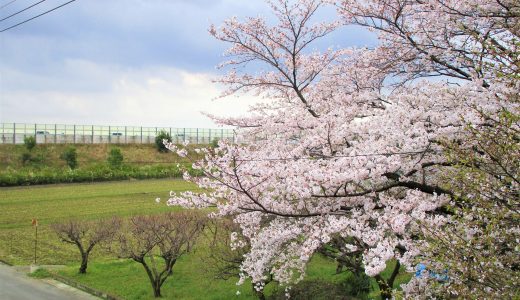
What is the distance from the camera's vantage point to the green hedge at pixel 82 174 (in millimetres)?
37625

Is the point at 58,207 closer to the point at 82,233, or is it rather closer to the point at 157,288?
the point at 82,233

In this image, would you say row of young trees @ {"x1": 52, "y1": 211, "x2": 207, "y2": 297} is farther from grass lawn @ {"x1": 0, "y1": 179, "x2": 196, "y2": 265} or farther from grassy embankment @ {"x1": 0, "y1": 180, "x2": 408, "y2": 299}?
grass lawn @ {"x1": 0, "y1": 179, "x2": 196, "y2": 265}

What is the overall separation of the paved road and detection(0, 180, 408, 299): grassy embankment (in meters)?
0.59

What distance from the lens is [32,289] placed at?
13234mm

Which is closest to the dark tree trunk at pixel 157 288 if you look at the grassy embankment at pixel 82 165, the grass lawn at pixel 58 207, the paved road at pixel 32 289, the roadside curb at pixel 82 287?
the roadside curb at pixel 82 287

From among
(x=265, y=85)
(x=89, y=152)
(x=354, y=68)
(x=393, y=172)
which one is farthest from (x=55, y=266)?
(x=89, y=152)

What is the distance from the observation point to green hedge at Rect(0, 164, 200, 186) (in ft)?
123

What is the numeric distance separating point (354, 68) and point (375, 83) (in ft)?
1.68

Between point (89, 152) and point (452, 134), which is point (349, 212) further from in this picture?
point (89, 152)

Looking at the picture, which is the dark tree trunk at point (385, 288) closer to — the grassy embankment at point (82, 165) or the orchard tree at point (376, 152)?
the orchard tree at point (376, 152)

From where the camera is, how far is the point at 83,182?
40.5 meters

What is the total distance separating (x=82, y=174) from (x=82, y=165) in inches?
338

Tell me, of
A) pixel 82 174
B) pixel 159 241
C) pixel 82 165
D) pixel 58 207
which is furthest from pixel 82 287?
pixel 82 165

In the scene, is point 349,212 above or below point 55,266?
above
